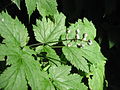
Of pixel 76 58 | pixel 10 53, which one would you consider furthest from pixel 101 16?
pixel 10 53

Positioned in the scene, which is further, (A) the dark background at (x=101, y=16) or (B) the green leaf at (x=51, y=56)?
(A) the dark background at (x=101, y=16)

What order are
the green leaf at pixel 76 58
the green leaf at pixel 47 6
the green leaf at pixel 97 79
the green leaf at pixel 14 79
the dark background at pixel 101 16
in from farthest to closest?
the dark background at pixel 101 16 → the green leaf at pixel 97 79 → the green leaf at pixel 76 58 → the green leaf at pixel 47 6 → the green leaf at pixel 14 79

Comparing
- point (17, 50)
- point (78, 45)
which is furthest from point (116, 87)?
point (17, 50)

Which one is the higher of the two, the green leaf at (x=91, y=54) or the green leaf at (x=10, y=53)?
the green leaf at (x=10, y=53)

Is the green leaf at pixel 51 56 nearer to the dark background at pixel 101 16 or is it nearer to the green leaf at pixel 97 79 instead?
the green leaf at pixel 97 79

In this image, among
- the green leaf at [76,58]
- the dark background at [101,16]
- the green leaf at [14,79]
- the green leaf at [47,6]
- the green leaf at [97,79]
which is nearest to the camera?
the green leaf at [14,79]

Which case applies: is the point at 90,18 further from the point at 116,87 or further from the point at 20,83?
the point at 20,83

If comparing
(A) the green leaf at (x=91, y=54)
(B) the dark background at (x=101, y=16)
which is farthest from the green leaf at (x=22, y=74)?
(B) the dark background at (x=101, y=16)

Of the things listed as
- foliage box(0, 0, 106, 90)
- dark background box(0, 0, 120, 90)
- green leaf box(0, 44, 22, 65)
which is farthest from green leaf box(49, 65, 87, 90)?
dark background box(0, 0, 120, 90)
